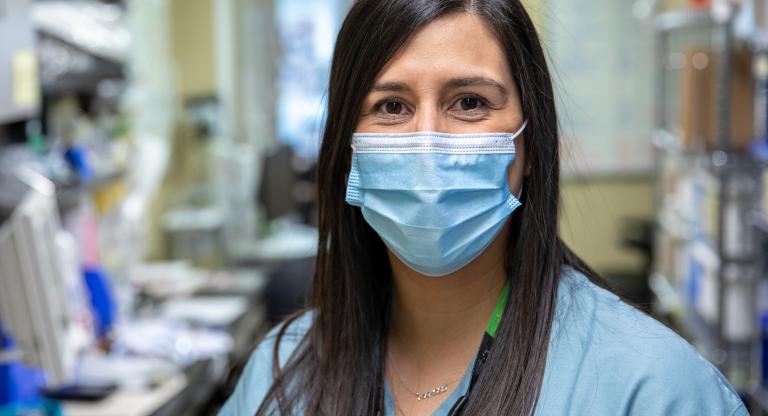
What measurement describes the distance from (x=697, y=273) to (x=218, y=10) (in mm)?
2806

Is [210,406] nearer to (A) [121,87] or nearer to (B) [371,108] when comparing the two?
(A) [121,87]

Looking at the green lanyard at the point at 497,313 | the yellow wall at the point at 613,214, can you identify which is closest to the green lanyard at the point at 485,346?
the green lanyard at the point at 497,313

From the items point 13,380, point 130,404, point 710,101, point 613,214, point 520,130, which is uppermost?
point 520,130

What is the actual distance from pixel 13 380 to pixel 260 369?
115 centimetres

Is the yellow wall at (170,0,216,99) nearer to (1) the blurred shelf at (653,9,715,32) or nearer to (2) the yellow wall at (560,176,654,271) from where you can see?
(1) the blurred shelf at (653,9,715,32)

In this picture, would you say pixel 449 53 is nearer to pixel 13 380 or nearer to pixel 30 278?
pixel 30 278

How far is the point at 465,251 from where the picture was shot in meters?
1.40

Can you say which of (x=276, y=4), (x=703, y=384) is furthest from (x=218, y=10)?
(x=703, y=384)

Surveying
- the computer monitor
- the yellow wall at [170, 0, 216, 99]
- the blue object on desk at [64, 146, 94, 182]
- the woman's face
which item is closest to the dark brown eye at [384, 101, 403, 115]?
the woman's face

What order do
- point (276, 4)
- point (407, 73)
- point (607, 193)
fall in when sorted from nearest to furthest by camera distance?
point (407, 73) < point (276, 4) < point (607, 193)

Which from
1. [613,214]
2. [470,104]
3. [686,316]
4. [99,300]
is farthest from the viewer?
[613,214]

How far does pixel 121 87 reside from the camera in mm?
4176

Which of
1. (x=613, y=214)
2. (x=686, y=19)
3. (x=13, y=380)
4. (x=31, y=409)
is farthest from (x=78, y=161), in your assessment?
(x=613, y=214)

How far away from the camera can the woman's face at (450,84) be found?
1.36m
